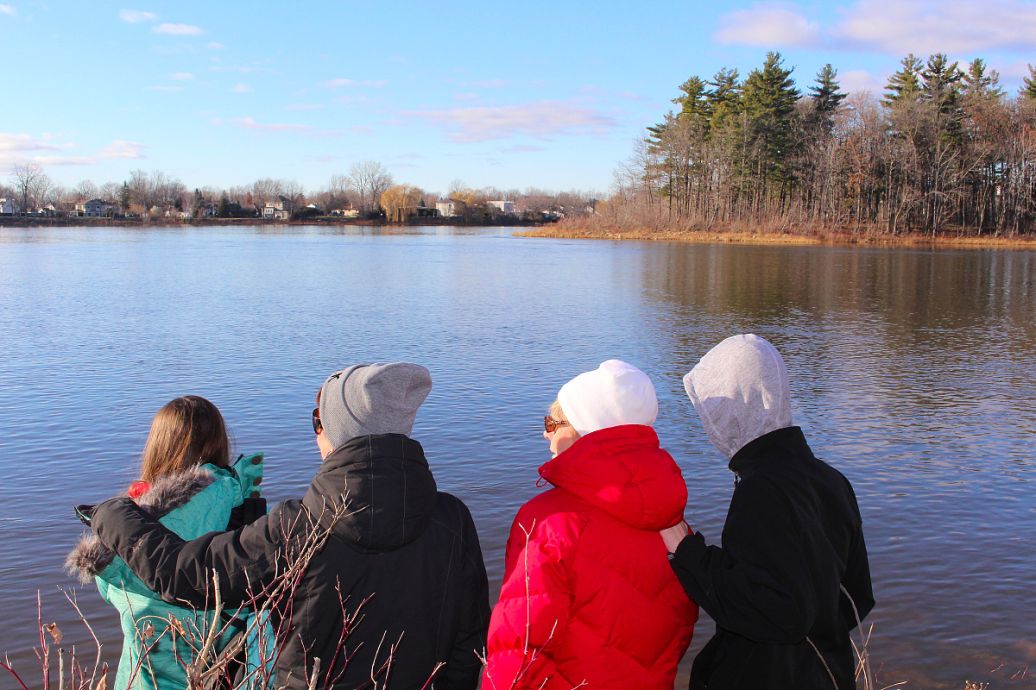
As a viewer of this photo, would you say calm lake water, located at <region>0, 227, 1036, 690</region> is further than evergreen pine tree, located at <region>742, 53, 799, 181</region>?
No

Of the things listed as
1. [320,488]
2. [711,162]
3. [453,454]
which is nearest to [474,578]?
[320,488]

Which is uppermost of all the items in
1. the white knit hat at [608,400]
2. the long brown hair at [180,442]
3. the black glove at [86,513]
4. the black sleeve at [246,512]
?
the white knit hat at [608,400]

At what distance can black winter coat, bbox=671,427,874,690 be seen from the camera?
2.24 meters

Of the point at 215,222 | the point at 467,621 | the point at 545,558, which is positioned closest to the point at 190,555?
the point at 467,621

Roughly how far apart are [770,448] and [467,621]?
1045 millimetres

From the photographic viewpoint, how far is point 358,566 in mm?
2373

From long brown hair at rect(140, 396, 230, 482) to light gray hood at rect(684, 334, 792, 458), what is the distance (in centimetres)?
158

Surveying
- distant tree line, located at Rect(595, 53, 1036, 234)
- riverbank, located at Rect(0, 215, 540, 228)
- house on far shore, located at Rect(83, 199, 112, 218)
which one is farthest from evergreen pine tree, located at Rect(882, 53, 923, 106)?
house on far shore, located at Rect(83, 199, 112, 218)

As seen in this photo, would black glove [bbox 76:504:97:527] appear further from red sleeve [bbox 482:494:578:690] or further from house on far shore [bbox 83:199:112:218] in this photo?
house on far shore [bbox 83:199:112:218]

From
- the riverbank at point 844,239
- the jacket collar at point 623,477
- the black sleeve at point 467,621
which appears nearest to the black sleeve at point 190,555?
the black sleeve at point 467,621

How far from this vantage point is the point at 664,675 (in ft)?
8.23

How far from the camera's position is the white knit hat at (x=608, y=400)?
244cm

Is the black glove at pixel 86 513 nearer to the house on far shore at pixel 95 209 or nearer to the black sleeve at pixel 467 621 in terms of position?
the black sleeve at pixel 467 621

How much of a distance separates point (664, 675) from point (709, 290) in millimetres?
24962
